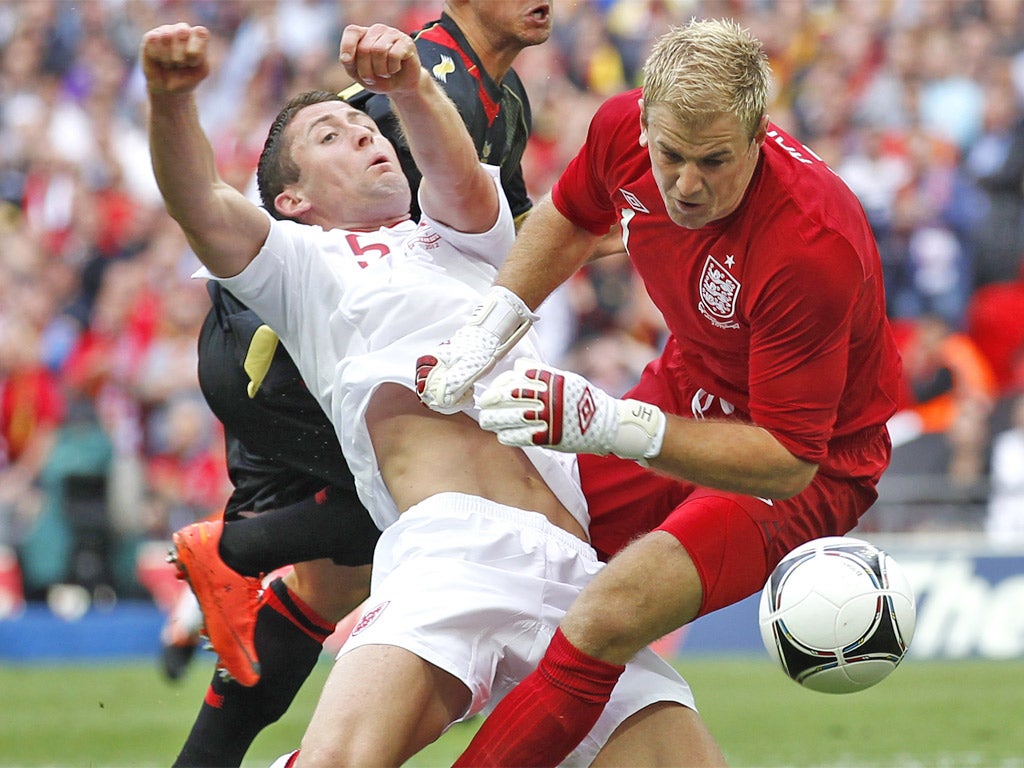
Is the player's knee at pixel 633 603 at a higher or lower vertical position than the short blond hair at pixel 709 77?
lower

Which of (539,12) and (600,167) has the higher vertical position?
(539,12)

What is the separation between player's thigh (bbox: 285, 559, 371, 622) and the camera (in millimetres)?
6090

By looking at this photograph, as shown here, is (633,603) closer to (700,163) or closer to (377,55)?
(700,163)

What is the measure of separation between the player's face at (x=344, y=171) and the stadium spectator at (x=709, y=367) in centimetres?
72

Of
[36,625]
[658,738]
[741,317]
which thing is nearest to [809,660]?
[658,738]

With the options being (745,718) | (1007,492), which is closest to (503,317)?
(745,718)

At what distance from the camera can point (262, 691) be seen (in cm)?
596

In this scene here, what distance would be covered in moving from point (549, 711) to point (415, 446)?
889mm

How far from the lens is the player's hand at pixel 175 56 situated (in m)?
4.14

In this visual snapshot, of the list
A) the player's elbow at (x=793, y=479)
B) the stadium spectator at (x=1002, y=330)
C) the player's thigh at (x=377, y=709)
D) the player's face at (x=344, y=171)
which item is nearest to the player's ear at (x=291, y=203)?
the player's face at (x=344, y=171)

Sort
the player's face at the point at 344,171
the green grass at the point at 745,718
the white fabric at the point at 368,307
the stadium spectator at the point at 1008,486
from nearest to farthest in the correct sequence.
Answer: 1. the white fabric at the point at 368,307
2. the player's face at the point at 344,171
3. the green grass at the point at 745,718
4. the stadium spectator at the point at 1008,486

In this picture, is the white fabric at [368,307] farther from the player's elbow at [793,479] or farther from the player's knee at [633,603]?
the player's elbow at [793,479]

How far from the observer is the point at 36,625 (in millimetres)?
12766

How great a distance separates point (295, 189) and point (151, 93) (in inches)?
48.6
